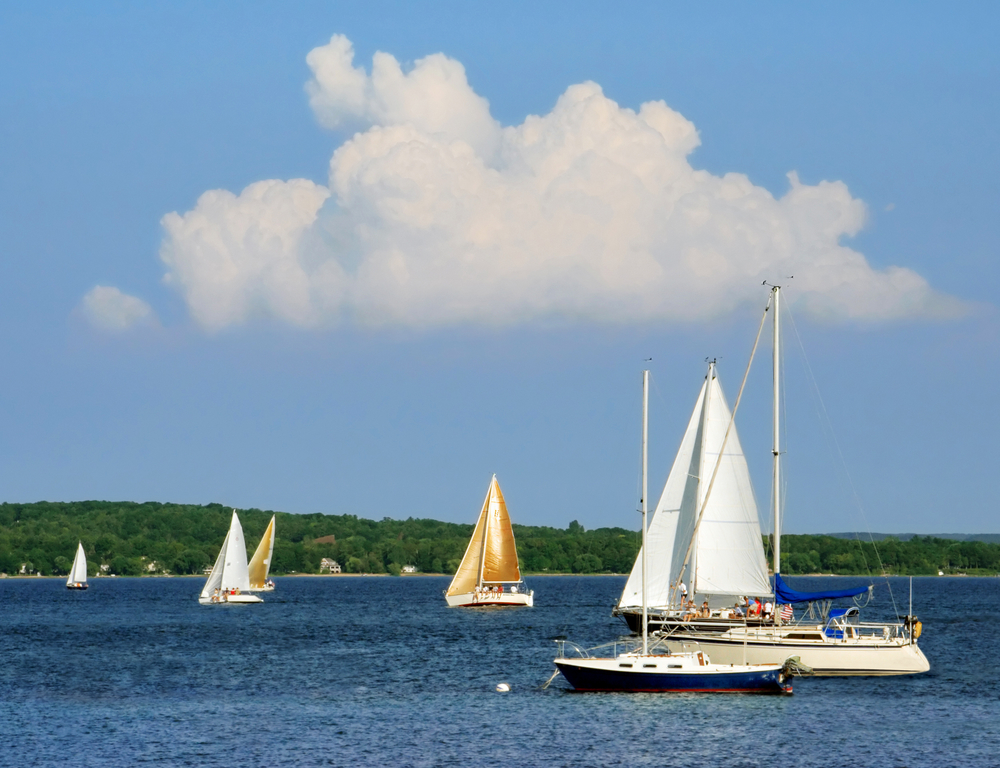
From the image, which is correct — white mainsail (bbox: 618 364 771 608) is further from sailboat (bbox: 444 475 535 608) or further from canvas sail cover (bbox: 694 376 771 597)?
sailboat (bbox: 444 475 535 608)

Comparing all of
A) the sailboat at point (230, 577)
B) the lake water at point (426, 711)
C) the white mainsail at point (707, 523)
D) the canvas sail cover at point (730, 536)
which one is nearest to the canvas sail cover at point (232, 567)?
the sailboat at point (230, 577)

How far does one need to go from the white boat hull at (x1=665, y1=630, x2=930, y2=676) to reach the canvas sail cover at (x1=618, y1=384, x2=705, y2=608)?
14.3 metres

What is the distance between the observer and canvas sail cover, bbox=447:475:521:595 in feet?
420

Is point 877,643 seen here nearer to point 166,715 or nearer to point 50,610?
point 166,715

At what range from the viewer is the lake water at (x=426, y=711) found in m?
46.3

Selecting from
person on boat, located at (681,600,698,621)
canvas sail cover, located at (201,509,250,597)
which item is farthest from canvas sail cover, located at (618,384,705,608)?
canvas sail cover, located at (201,509,250,597)

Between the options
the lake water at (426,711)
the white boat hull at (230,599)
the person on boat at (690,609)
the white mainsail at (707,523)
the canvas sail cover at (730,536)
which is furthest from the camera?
the white boat hull at (230,599)

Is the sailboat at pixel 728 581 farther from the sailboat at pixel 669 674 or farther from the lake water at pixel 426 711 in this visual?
the sailboat at pixel 669 674

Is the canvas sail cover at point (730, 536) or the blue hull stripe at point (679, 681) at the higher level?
the canvas sail cover at point (730, 536)

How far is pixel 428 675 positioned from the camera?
6969 centimetres

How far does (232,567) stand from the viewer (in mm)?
142000

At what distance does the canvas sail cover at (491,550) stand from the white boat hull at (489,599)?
2.15ft

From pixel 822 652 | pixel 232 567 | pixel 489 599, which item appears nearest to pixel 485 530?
pixel 489 599

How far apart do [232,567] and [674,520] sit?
73.1 metres
